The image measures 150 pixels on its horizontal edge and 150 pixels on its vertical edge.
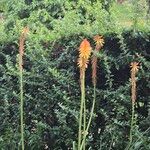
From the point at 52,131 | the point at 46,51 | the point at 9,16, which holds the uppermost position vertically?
the point at 9,16

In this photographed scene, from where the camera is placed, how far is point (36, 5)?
9062 mm

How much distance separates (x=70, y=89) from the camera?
Result: 16.5 ft

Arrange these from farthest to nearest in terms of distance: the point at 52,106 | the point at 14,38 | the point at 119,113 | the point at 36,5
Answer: the point at 36,5, the point at 14,38, the point at 52,106, the point at 119,113

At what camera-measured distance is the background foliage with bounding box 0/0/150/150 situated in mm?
4812

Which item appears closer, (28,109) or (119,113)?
(119,113)

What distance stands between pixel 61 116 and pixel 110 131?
18.2 inches

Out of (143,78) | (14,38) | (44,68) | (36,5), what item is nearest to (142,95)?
(143,78)

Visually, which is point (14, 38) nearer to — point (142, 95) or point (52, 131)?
point (52, 131)

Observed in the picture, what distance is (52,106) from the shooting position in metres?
5.09

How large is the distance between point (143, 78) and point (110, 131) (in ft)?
1.80

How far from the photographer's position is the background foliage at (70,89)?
481 cm

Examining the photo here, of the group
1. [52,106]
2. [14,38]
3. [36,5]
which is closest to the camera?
[52,106]

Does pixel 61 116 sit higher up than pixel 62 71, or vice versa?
pixel 62 71

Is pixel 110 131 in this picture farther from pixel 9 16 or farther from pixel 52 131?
pixel 9 16
